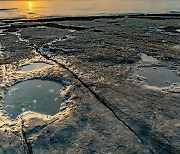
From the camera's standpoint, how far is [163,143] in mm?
4602

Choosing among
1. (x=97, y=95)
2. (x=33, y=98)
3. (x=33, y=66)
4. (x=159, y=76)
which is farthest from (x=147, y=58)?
(x=33, y=98)

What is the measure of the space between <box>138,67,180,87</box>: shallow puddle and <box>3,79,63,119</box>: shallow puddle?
2.57 meters

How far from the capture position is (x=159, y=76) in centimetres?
755

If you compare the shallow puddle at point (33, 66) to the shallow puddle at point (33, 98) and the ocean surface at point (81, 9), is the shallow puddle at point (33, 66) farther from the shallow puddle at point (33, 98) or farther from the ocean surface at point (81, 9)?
the ocean surface at point (81, 9)

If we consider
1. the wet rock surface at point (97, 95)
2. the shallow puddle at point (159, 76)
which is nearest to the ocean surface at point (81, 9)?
the wet rock surface at point (97, 95)

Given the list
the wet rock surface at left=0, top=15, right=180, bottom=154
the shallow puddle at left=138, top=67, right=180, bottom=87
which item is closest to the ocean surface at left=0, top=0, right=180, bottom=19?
the wet rock surface at left=0, top=15, right=180, bottom=154

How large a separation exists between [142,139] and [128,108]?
114 centimetres

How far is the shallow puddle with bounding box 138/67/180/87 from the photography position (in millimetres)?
7086

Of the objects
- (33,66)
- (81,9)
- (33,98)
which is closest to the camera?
(33,98)

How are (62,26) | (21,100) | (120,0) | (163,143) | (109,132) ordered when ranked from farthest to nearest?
(120,0), (62,26), (21,100), (109,132), (163,143)

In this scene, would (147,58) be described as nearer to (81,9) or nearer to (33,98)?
(33,98)

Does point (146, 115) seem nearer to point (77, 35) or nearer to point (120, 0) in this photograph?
point (77, 35)

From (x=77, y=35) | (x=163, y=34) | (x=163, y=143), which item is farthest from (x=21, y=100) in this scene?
(x=163, y=34)

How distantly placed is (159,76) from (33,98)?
375cm
